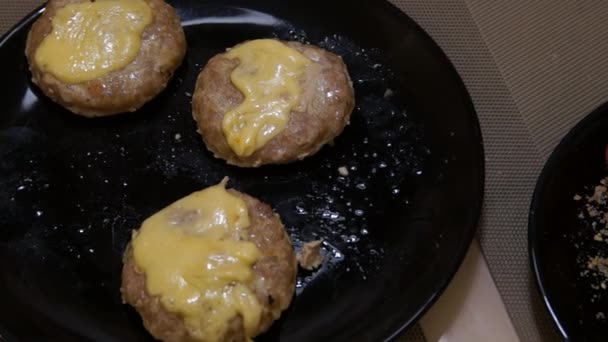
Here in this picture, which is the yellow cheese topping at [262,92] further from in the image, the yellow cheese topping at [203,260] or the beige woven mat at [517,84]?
the beige woven mat at [517,84]

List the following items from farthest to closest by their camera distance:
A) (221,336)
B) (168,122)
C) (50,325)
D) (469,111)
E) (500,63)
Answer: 1. (500,63)
2. (168,122)
3. (469,111)
4. (50,325)
5. (221,336)

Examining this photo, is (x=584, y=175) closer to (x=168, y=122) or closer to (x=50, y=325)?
(x=168, y=122)

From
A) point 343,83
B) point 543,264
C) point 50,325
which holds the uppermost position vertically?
point 343,83

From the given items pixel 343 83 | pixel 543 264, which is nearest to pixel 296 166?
pixel 343 83

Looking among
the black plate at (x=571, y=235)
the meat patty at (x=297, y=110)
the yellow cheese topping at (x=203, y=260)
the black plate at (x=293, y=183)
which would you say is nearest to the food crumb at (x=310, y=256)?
the black plate at (x=293, y=183)

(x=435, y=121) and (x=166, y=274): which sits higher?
Result: (x=435, y=121)

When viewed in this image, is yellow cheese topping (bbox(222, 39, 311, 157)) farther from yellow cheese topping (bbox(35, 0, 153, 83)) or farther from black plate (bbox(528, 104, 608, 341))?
black plate (bbox(528, 104, 608, 341))

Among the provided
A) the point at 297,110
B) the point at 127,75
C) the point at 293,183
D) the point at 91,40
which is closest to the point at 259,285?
the point at 293,183

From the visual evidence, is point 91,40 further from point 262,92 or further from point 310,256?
point 310,256
